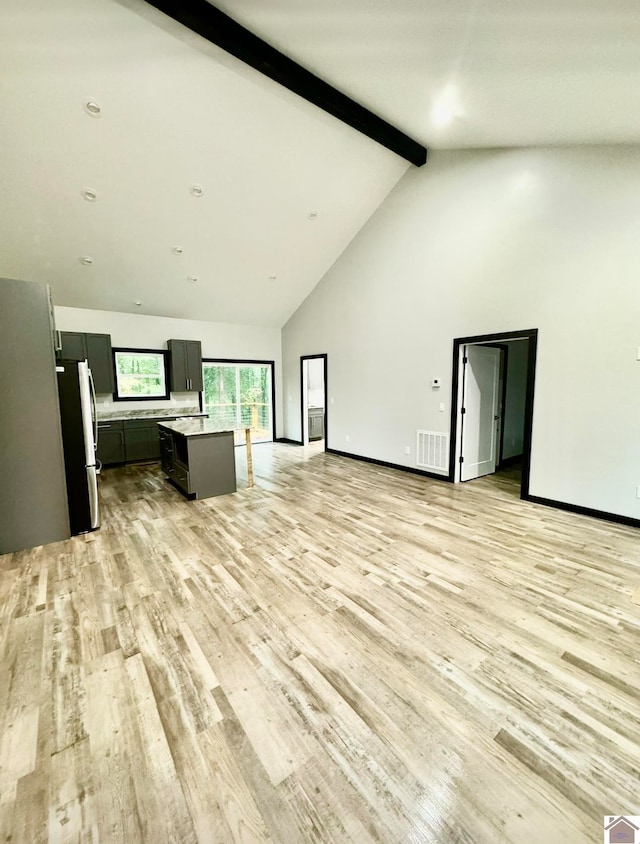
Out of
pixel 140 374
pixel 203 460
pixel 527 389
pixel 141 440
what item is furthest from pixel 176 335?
pixel 527 389

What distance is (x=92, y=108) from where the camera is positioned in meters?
3.43

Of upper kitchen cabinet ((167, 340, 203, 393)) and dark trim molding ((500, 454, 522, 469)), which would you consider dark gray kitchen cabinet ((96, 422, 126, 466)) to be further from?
dark trim molding ((500, 454, 522, 469))

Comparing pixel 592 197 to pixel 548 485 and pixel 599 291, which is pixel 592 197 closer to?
pixel 599 291

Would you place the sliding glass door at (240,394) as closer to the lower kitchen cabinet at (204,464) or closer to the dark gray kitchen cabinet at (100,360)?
the dark gray kitchen cabinet at (100,360)

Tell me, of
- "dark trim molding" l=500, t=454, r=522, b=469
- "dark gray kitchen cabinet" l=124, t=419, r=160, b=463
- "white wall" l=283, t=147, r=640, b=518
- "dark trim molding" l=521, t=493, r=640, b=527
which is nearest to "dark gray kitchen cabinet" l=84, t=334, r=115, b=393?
"dark gray kitchen cabinet" l=124, t=419, r=160, b=463

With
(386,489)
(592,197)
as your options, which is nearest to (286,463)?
(386,489)

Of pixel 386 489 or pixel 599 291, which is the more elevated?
pixel 599 291

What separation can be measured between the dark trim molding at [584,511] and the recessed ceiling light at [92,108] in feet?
20.8

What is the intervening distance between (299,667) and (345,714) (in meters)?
0.34

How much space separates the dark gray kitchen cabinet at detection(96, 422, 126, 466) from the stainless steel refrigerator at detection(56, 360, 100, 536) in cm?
292

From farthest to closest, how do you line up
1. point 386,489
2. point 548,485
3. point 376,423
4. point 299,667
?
point 376,423
point 386,489
point 548,485
point 299,667

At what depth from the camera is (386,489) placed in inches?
185

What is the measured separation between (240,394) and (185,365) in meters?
1.58

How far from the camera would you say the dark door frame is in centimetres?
398
